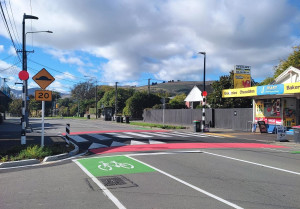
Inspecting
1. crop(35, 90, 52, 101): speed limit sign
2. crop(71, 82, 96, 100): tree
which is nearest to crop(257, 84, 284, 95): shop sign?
crop(35, 90, 52, 101): speed limit sign

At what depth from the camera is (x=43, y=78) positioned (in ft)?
39.1

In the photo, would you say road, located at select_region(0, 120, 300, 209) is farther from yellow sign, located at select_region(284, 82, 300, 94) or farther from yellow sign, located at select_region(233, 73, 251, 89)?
yellow sign, located at select_region(233, 73, 251, 89)

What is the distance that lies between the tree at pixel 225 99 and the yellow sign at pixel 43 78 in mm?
24139

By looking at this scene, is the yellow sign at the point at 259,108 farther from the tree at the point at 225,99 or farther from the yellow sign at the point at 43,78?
the yellow sign at the point at 43,78

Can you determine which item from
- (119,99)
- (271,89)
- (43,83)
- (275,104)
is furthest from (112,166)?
(119,99)

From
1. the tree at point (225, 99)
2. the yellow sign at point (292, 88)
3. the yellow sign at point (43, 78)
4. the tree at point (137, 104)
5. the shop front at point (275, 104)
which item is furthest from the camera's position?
the tree at point (137, 104)

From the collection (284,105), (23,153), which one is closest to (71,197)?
(23,153)

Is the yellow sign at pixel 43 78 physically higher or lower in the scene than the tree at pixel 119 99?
lower

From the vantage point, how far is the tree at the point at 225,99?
3200 cm

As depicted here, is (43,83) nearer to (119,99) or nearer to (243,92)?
(243,92)

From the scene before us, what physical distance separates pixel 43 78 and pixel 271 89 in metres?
15.9

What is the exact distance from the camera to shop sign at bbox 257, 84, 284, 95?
1947 cm

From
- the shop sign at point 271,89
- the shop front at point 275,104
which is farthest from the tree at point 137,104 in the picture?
the shop sign at point 271,89

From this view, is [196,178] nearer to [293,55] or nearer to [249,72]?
[249,72]
